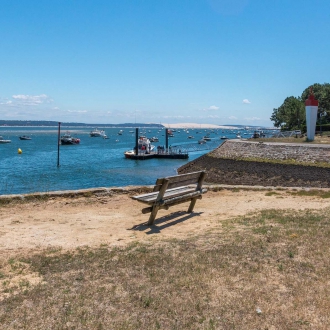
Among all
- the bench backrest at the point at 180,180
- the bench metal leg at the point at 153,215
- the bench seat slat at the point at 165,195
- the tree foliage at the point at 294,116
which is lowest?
the bench metal leg at the point at 153,215

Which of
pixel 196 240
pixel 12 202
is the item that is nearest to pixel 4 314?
pixel 196 240

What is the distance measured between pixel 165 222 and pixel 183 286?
334 cm

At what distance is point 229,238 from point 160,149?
51.6 meters

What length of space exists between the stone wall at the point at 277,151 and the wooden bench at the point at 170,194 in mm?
23075

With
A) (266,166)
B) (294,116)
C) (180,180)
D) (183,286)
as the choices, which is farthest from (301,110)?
(183,286)

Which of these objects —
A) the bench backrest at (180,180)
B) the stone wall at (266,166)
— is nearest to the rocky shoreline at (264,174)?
the stone wall at (266,166)

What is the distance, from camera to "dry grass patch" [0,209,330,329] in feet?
10.6

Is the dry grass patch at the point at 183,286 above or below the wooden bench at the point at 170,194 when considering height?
below

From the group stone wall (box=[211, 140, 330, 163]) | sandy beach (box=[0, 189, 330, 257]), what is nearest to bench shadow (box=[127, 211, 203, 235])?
sandy beach (box=[0, 189, 330, 257])

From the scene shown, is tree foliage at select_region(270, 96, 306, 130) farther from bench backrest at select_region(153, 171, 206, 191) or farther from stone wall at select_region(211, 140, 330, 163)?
bench backrest at select_region(153, 171, 206, 191)

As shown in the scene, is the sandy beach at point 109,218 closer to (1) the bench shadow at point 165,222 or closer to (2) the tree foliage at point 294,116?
(1) the bench shadow at point 165,222

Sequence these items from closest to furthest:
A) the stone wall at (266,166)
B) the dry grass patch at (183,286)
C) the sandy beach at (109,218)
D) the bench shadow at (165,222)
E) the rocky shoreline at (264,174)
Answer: the dry grass patch at (183,286) → the sandy beach at (109,218) → the bench shadow at (165,222) → the rocky shoreline at (264,174) → the stone wall at (266,166)

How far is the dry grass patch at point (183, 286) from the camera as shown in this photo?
3.23 m

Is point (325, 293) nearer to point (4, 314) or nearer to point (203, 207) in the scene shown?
point (4, 314)
